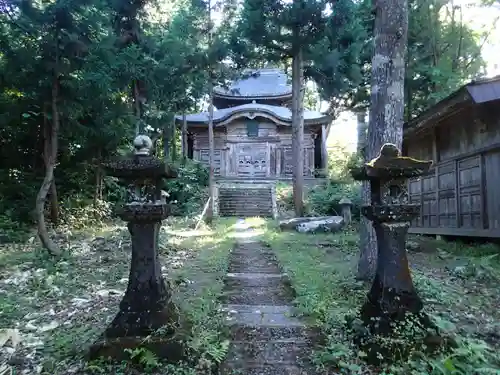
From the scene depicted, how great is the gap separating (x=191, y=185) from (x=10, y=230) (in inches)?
429

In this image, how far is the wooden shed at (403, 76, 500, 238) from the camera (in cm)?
869

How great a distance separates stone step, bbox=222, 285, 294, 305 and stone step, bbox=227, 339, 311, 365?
4.59 feet

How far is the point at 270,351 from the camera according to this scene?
4.19m

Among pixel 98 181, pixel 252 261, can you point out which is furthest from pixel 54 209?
pixel 252 261

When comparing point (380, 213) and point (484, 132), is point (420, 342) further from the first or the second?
point (484, 132)

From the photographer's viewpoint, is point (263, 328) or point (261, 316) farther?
point (261, 316)

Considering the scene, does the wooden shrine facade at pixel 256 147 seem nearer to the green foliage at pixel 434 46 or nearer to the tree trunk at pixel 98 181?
the green foliage at pixel 434 46

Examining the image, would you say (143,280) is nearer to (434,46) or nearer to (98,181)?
(98,181)

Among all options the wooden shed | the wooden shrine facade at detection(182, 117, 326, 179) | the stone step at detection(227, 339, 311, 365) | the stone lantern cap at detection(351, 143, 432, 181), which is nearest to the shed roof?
the wooden shed

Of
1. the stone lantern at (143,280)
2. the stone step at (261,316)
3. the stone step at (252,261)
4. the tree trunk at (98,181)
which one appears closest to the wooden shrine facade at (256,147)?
the tree trunk at (98,181)

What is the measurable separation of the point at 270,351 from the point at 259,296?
6.39ft

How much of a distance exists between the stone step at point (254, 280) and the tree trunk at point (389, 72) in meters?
1.55

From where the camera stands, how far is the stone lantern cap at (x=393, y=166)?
4.06m

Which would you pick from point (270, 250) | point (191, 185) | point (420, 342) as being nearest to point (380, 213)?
point (420, 342)
